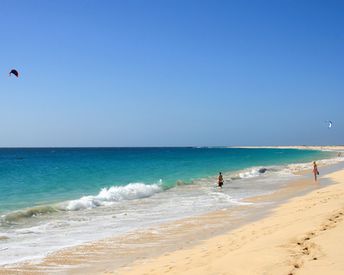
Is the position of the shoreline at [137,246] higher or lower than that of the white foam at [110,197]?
higher

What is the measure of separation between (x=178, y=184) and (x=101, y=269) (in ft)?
83.0

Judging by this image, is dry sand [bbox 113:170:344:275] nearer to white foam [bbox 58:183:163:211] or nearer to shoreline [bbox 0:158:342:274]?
shoreline [bbox 0:158:342:274]

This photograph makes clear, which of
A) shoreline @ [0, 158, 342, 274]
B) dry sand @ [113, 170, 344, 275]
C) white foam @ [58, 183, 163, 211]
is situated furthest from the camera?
white foam @ [58, 183, 163, 211]

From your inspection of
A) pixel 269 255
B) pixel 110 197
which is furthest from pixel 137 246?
pixel 110 197

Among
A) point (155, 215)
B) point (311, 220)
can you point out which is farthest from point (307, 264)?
point (155, 215)

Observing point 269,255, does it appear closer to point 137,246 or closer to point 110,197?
point 137,246

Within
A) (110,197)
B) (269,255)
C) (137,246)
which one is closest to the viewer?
(269,255)

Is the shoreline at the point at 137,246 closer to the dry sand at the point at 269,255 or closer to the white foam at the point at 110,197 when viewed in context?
the dry sand at the point at 269,255

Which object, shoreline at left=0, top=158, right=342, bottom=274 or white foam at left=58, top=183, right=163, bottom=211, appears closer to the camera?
shoreline at left=0, top=158, right=342, bottom=274

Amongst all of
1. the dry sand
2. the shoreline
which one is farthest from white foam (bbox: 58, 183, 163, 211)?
the dry sand

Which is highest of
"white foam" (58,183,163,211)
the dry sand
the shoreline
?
the dry sand

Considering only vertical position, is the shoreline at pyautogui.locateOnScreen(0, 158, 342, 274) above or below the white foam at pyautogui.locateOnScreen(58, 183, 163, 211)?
above

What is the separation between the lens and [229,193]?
26.6 metres

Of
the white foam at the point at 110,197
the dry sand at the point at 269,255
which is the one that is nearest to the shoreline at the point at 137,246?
the dry sand at the point at 269,255
